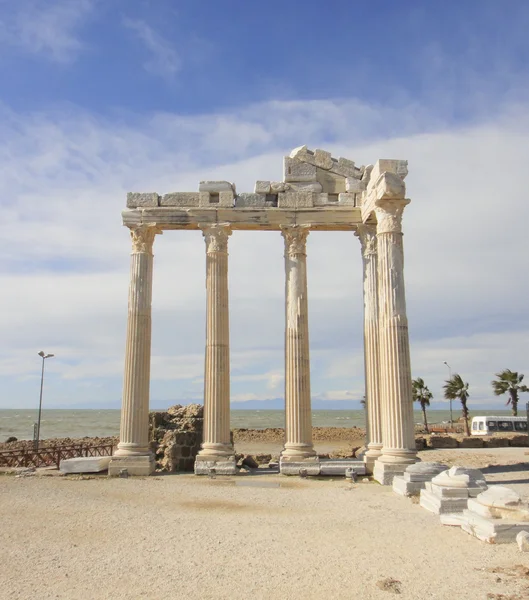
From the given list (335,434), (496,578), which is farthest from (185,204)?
(335,434)

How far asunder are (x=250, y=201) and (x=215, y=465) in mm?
9643

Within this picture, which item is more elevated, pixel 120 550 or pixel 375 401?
pixel 375 401

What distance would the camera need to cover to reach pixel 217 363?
2148 cm

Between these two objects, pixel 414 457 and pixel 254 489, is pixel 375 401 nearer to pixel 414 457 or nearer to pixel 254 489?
pixel 414 457

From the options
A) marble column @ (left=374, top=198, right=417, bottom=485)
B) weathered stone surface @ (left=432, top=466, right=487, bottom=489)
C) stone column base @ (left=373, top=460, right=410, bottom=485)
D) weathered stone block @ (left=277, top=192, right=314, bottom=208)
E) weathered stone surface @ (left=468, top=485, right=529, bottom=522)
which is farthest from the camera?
weathered stone block @ (left=277, top=192, right=314, bottom=208)

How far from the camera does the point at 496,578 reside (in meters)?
8.50

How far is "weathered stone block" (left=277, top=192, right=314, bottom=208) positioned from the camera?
22500 millimetres

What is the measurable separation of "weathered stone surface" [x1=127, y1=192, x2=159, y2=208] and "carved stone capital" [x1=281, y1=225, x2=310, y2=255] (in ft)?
16.4

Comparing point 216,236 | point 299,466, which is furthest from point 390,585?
point 216,236

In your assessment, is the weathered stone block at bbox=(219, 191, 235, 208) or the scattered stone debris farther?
the weathered stone block at bbox=(219, 191, 235, 208)

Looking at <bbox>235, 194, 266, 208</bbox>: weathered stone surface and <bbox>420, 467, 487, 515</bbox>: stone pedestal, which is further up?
<bbox>235, 194, 266, 208</bbox>: weathered stone surface

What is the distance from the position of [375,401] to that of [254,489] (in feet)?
20.7

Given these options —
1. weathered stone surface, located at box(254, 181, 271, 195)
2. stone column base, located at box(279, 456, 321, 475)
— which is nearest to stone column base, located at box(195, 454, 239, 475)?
stone column base, located at box(279, 456, 321, 475)

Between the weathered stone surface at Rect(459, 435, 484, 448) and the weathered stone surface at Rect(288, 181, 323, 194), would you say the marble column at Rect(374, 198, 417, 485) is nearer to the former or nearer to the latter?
the weathered stone surface at Rect(288, 181, 323, 194)
